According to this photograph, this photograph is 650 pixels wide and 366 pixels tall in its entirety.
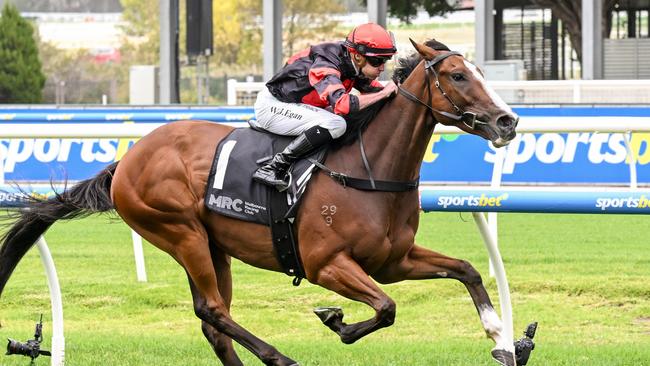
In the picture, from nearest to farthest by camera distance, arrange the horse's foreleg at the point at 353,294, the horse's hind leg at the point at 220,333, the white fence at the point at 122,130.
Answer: the horse's foreleg at the point at 353,294
the horse's hind leg at the point at 220,333
the white fence at the point at 122,130

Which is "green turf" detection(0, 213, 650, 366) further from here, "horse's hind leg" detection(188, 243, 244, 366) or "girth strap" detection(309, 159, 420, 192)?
"girth strap" detection(309, 159, 420, 192)

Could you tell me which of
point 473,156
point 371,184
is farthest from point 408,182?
point 473,156

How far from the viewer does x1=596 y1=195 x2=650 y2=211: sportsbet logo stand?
5.59 metres

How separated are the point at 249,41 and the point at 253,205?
36.3m

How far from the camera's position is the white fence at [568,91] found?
1490 centimetres

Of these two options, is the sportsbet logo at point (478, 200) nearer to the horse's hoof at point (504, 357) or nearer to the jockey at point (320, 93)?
the jockey at point (320, 93)

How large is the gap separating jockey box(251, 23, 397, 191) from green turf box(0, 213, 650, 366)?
118cm

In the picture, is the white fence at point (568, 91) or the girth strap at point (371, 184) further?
the white fence at point (568, 91)

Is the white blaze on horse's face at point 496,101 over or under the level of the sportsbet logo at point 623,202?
over

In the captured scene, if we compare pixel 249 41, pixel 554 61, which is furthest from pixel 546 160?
pixel 249 41

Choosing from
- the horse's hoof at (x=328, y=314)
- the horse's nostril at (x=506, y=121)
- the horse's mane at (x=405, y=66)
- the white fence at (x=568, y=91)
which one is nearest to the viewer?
the horse's nostril at (x=506, y=121)

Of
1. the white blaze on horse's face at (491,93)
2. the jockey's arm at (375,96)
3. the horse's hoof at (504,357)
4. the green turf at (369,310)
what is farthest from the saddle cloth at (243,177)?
the horse's hoof at (504,357)

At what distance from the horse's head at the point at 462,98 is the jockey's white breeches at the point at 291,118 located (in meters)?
0.39

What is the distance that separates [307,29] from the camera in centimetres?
3522
